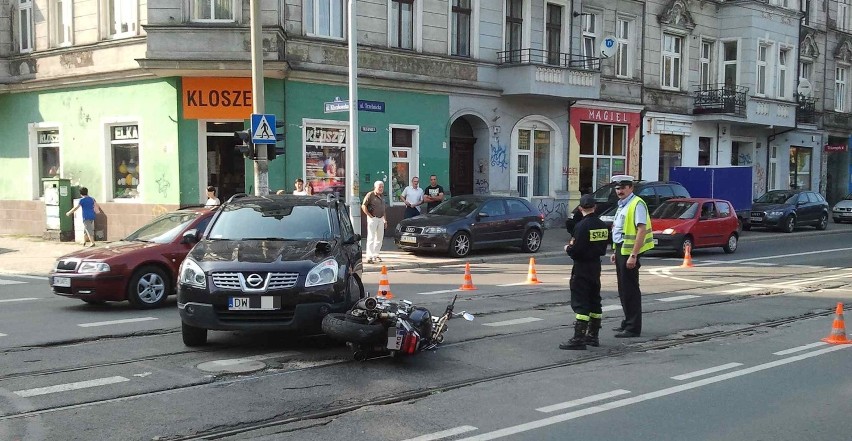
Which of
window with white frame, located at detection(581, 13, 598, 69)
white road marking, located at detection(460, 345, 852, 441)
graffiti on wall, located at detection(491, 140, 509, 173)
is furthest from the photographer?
window with white frame, located at detection(581, 13, 598, 69)

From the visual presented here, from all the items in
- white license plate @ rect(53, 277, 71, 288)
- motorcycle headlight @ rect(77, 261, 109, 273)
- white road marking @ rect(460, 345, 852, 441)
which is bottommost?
white road marking @ rect(460, 345, 852, 441)

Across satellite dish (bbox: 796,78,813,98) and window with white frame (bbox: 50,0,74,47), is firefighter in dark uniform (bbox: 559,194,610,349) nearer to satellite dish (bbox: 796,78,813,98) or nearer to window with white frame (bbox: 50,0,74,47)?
window with white frame (bbox: 50,0,74,47)

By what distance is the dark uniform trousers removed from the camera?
Result: 943cm

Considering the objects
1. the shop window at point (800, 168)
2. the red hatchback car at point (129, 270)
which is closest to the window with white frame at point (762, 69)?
the shop window at point (800, 168)

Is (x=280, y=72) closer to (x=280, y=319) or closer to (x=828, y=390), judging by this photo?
(x=280, y=319)

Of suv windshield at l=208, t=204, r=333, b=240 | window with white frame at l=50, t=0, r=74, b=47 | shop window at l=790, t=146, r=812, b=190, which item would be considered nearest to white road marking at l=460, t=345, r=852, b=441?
suv windshield at l=208, t=204, r=333, b=240

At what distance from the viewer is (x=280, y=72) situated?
2061 centimetres

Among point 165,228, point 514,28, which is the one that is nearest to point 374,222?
point 165,228

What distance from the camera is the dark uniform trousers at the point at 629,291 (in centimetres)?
943

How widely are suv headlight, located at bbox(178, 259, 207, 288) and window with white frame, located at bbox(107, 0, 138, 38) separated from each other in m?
15.1

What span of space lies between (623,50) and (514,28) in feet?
21.1

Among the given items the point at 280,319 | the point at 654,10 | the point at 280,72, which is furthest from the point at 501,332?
the point at 654,10

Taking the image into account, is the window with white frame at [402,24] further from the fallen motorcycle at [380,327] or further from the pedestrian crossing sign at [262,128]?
the fallen motorcycle at [380,327]

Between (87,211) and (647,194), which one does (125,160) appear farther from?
(647,194)
